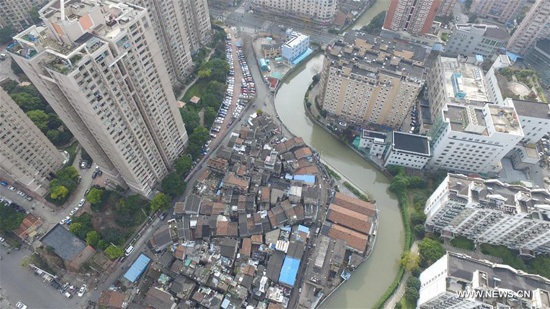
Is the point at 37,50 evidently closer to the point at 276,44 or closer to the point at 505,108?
the point at 276,44

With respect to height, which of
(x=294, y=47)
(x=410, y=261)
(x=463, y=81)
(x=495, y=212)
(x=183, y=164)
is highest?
(x=463, y=81)

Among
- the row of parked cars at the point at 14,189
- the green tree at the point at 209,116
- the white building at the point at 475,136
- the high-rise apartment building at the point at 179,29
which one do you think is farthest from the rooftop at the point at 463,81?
the row of parked cars at the point at 14,189

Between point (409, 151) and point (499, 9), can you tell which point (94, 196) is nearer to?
point (409, 151)

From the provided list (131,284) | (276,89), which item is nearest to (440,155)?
(276,89)

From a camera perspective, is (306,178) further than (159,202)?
Yes

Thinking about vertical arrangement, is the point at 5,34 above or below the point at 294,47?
above

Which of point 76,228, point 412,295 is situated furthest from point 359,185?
point 76,228
